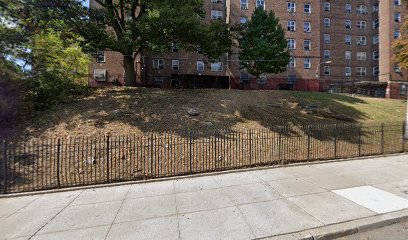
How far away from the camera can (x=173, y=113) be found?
42.5ft

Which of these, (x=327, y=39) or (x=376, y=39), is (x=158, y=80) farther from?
(x=376, y=39)

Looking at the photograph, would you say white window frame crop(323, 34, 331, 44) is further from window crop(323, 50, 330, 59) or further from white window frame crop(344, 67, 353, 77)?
white window frame crop(344, 67, 353, 77)

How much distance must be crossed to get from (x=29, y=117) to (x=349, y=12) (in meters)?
51.9

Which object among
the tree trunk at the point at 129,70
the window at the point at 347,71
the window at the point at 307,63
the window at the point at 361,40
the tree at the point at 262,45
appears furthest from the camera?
the window at the point at 361,40

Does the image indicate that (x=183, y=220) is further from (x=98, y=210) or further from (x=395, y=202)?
(x=395, y=202)

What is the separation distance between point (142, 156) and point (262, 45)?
17.5 metres

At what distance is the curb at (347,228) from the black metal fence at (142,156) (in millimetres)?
4168

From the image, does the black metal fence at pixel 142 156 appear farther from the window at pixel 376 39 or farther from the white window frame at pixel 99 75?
the window at pixel 376 39

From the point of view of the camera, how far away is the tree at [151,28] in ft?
44.0

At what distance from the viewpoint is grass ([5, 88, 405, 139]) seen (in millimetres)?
11016

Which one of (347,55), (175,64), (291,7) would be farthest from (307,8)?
(175,64)

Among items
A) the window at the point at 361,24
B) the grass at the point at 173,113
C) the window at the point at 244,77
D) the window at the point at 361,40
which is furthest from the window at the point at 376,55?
the grass at the point at 173,113

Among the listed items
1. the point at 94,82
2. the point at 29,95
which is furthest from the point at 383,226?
the point at 94,82

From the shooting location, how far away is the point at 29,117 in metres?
11.9
